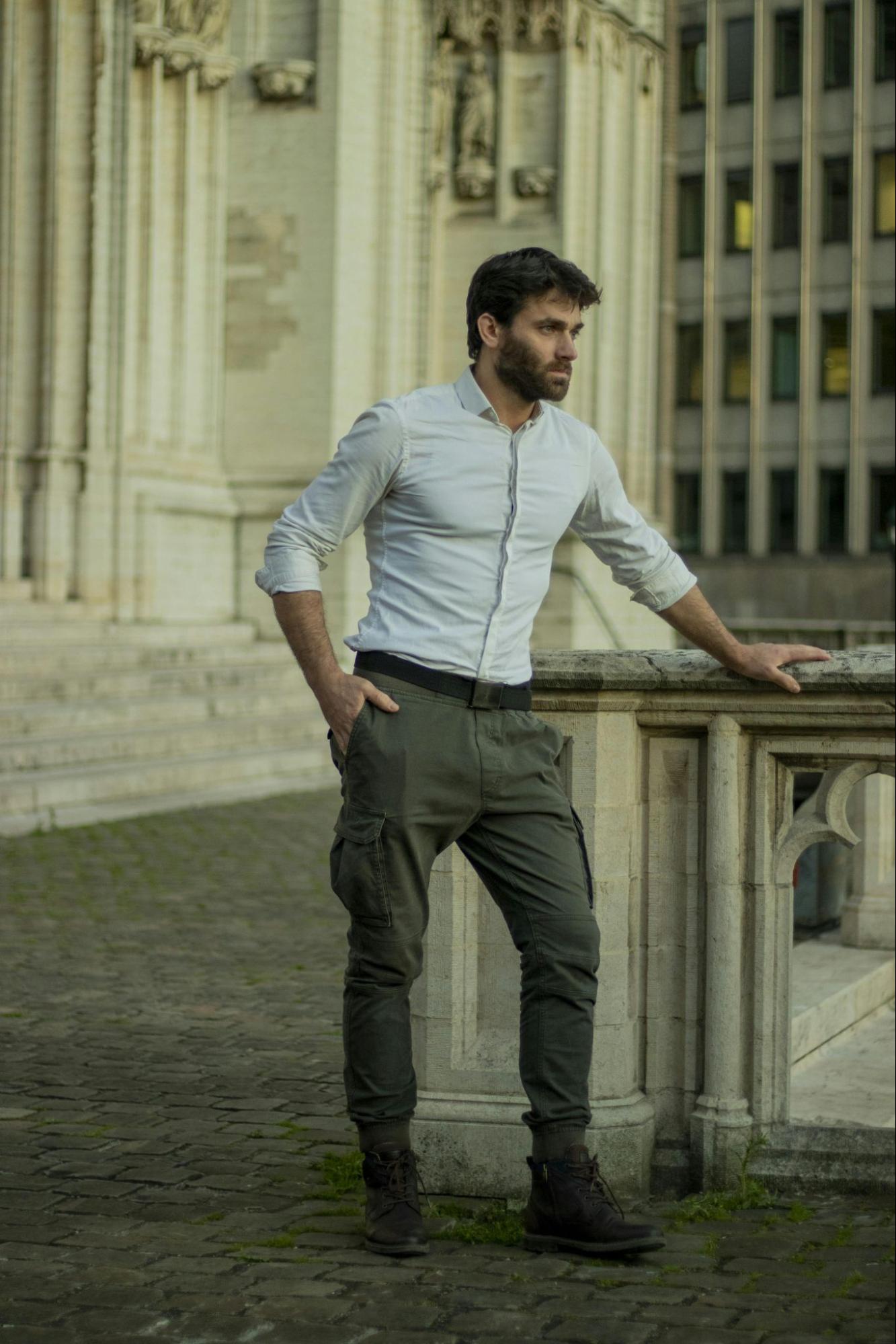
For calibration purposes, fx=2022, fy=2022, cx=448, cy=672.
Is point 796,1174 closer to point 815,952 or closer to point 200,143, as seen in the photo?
point 815,952

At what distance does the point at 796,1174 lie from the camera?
4.68 meters

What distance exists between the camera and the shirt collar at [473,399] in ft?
14.0

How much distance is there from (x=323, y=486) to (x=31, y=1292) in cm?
171

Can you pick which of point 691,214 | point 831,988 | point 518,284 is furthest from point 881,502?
point 518,284

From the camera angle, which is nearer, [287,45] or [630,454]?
[287,45]

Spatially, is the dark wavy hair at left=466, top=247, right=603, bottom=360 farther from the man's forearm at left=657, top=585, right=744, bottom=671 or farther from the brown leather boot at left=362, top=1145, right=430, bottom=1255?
the brown leather boot at left=362, top=1145, right=430, bottom=1255

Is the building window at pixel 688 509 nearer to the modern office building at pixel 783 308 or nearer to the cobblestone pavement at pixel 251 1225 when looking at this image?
the modern office building at pixel 783 308

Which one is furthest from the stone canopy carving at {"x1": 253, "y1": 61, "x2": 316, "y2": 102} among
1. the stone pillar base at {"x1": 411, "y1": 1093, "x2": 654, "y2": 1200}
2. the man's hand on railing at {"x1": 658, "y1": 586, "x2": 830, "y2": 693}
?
the stone pillar base at {"x1": 411, "y1": 1093, "x2": 654, "y2": 1200}

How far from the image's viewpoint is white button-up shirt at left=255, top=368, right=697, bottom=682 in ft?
13.8

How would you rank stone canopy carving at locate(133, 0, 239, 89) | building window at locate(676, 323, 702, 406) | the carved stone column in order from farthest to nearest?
building window at locate(676, 323, 702, 406) < stone canopy carving at locate(133, 0, 239, 89) < the carved stone column

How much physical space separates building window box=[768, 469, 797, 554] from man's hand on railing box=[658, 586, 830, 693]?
150 ft

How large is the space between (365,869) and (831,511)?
4613 centimetres

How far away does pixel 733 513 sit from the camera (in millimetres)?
50719

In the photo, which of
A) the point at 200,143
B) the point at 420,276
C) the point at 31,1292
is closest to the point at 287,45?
the point at 200,143
